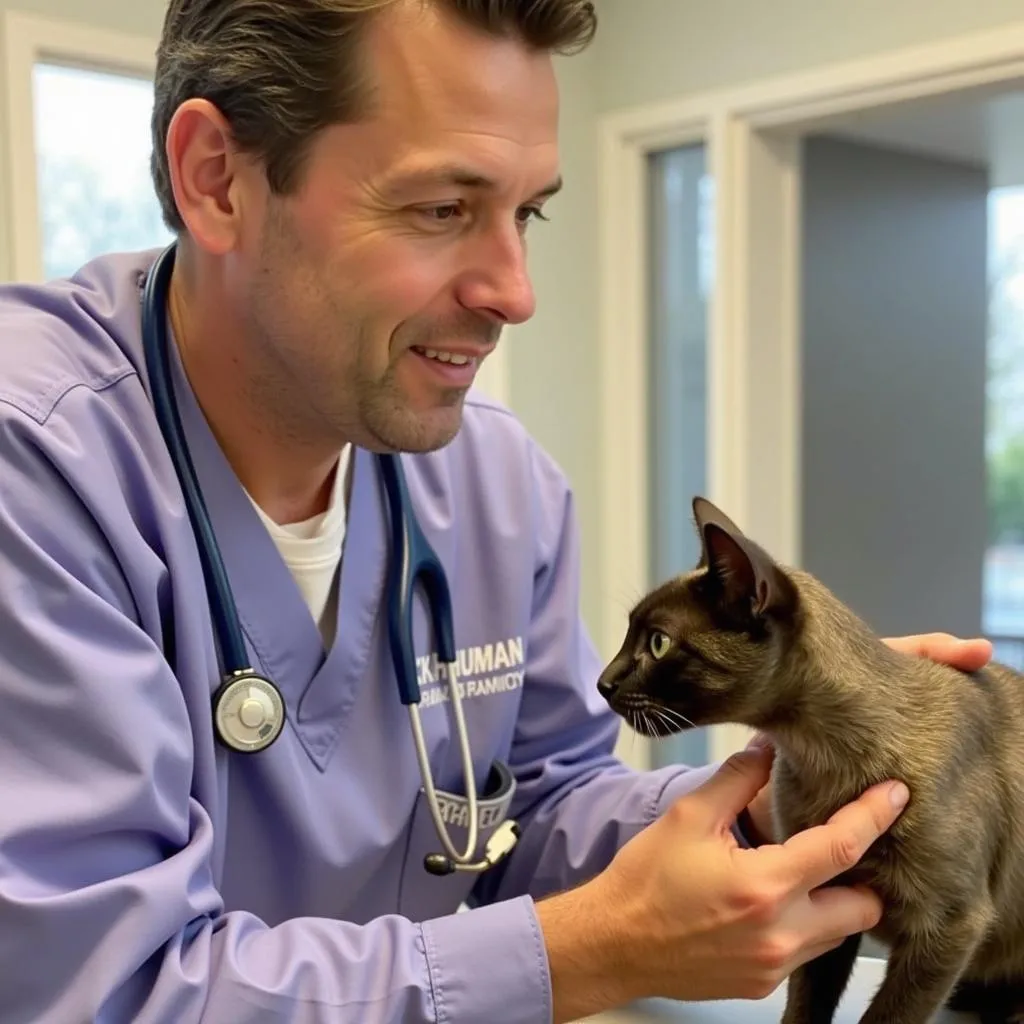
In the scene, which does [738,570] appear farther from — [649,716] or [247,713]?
[247,713]

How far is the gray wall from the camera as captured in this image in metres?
2.71

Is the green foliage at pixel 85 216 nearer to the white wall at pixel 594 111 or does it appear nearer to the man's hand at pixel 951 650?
the white wall at pixel 594 111

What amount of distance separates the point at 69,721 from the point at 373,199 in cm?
46

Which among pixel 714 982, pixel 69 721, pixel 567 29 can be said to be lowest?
pixel 714 982

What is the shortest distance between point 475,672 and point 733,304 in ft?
4.93

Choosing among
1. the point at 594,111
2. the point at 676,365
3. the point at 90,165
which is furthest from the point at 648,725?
the point at 594,111

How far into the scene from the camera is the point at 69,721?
2.59 feet

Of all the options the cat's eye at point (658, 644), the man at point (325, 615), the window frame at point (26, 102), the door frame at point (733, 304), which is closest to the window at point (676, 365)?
the door frame at point (733, 304)

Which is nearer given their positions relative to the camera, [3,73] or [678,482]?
[3,73]

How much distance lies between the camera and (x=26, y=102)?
6.68 ft

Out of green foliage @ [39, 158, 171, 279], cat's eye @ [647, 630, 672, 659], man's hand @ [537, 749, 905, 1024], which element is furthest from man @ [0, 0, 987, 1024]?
green foliage @ [39, 158, 171, 279]

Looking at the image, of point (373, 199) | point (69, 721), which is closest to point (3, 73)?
point (373, 199)

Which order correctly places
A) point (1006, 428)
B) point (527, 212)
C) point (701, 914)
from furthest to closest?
point (1006, 428), point (527, 212), point (701, 914)

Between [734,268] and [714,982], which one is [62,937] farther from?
[734,268]
